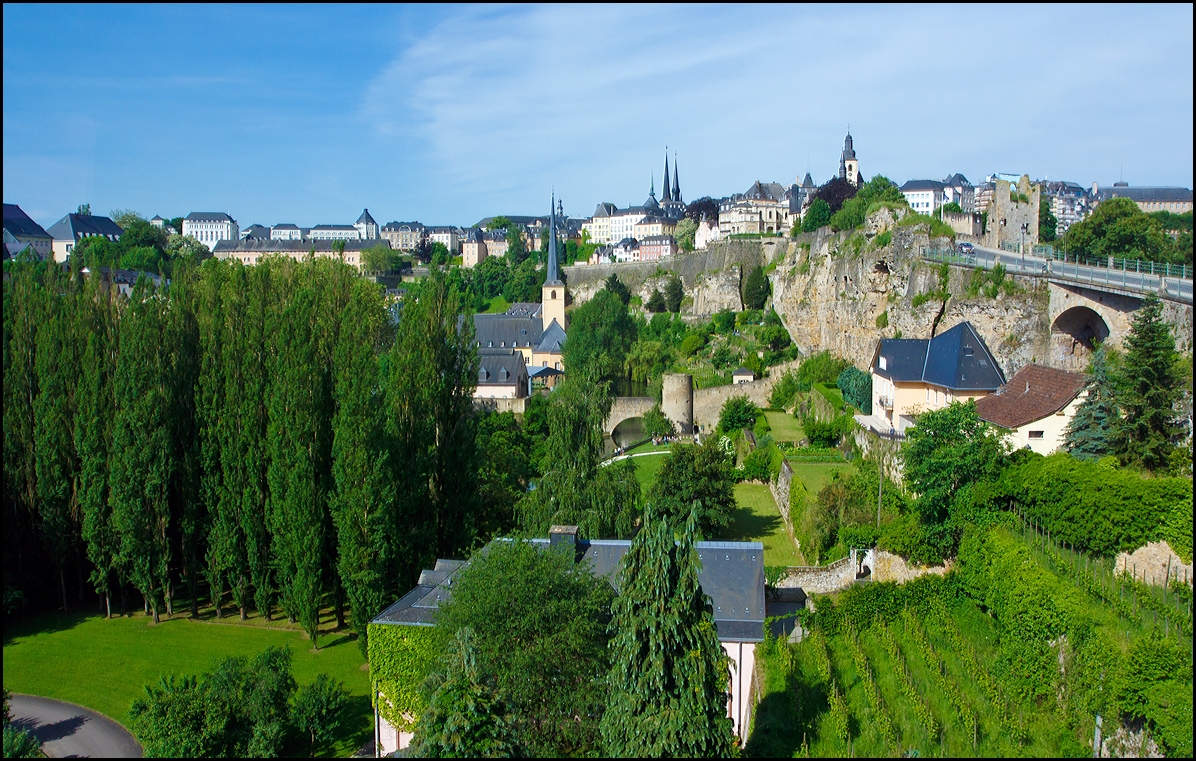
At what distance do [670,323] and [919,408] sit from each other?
124ft

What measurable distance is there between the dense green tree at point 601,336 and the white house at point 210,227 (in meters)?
87.0

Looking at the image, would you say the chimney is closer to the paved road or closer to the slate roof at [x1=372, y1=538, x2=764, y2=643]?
the slate roof at [x1=372, y1=538, x2=764, y2=643]

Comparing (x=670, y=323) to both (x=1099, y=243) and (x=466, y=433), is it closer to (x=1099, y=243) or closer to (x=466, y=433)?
(x=1099, y=243)

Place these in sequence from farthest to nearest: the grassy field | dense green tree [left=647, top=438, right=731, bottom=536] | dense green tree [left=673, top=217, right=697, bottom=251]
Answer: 1. dense green tree [left=673, top=217, right=697, bottom=251]
2. the grassy field
3. dense green tree [left=647, top=438, right=731, bottom=536]

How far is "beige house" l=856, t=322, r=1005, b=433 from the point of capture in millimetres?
23328

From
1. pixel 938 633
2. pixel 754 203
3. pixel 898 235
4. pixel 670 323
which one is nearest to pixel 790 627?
pixel 938 633

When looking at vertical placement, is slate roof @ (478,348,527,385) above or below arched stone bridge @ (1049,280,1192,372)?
below

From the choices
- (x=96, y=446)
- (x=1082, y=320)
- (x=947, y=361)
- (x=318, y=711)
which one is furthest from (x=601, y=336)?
(x=318, y=711)

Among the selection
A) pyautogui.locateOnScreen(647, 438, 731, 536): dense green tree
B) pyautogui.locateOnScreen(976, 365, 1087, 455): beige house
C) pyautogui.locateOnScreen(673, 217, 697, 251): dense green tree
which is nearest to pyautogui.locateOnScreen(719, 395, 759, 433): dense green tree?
pyautogui.locateOnScreen(647, 438, 731, 536): dense green tree

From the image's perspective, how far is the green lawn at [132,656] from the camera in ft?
56.1

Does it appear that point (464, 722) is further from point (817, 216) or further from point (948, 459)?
point (817, 216)

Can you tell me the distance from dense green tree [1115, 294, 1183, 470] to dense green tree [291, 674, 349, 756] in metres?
16.0

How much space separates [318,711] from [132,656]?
6717mm

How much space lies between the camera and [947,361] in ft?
80.1
